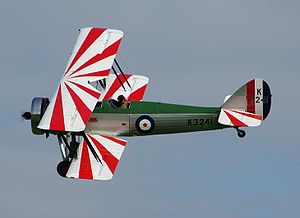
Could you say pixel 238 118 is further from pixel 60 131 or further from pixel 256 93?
pixel 60 131

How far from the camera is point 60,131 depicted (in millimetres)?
31000

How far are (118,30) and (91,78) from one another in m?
2.45

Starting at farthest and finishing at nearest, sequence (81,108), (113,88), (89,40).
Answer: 1. (113,88)
2. (89,40)
3. (81,108)

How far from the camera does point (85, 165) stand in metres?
30.6

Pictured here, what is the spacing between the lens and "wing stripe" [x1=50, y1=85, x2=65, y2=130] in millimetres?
29312

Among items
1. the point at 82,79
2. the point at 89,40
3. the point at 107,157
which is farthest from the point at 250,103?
the point at 89,40

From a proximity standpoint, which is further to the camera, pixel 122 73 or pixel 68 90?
pixel 122 73

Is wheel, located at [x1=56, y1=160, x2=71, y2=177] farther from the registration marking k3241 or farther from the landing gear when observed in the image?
the landing gear

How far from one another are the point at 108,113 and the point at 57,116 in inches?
108

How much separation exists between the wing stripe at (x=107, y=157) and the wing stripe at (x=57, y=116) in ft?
6.31

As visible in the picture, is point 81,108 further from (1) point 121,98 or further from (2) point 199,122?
(2) point 199,122

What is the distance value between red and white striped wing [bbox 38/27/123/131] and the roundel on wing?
1950 mm

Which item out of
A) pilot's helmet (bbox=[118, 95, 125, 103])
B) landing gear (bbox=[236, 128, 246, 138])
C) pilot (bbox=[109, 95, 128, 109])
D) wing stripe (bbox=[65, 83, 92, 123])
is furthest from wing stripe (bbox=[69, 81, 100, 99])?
landing gear (bbox=[236, 128, 246, 138])

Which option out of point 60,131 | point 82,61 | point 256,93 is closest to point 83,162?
point 60,131
